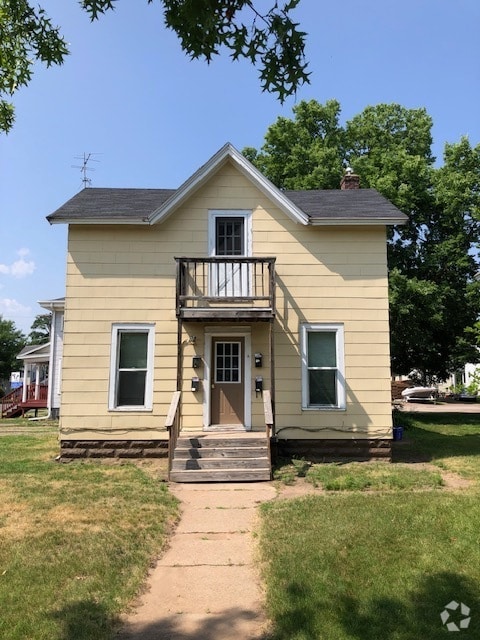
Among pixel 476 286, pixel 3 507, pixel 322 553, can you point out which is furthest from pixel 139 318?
pixel 476 286

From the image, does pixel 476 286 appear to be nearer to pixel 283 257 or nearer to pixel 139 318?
pixel 283 257

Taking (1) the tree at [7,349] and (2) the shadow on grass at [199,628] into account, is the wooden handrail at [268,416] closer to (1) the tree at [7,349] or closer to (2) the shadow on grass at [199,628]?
(2) the shadow on grass at [199,628]

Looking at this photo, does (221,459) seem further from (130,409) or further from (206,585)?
(206,585)

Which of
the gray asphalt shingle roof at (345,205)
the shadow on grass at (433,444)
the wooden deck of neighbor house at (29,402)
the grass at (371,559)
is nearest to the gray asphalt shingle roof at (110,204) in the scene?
the gray asphalt shingle roof at (345,205)

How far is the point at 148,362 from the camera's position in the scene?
35.5 feet

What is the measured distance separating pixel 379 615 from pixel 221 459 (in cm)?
561

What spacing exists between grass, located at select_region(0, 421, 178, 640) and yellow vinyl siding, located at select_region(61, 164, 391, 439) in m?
1.95

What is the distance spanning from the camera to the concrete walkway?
12.3 feet

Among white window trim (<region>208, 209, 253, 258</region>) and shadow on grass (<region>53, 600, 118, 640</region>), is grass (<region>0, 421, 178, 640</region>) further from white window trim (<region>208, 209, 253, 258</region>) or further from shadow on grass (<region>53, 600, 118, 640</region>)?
white window trim (<region>208, 209, 253, 258</region>)

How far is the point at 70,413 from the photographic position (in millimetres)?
10672

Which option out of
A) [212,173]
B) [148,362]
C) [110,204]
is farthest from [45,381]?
[212,173]

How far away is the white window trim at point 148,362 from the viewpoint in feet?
35.1

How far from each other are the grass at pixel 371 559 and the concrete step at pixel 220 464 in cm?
126

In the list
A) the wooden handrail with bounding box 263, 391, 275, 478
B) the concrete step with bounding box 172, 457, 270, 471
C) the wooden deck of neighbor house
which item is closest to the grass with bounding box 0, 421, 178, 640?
the concrete step with bounding box 172, 457, 270, 471
